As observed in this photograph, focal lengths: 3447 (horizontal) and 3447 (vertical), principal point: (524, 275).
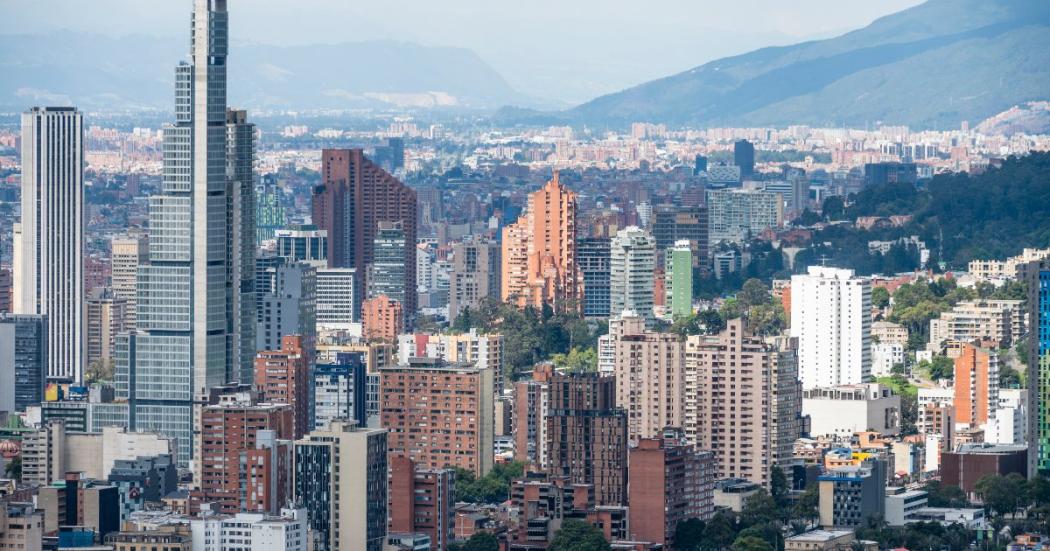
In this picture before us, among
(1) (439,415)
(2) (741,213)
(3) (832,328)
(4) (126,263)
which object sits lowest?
(1) (439,415)

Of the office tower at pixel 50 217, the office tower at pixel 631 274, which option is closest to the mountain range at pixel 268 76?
the office tower at pixel 50 217

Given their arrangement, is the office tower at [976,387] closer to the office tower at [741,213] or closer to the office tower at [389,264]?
the office tower at [389,264]

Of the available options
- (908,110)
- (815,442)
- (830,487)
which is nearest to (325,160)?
(815,442)

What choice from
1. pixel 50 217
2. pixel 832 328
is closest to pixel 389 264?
pixel 50 217

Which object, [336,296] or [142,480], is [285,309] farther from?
[142,480]

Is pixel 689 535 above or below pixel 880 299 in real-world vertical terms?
below

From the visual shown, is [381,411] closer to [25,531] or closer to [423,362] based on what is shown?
[423,362]
